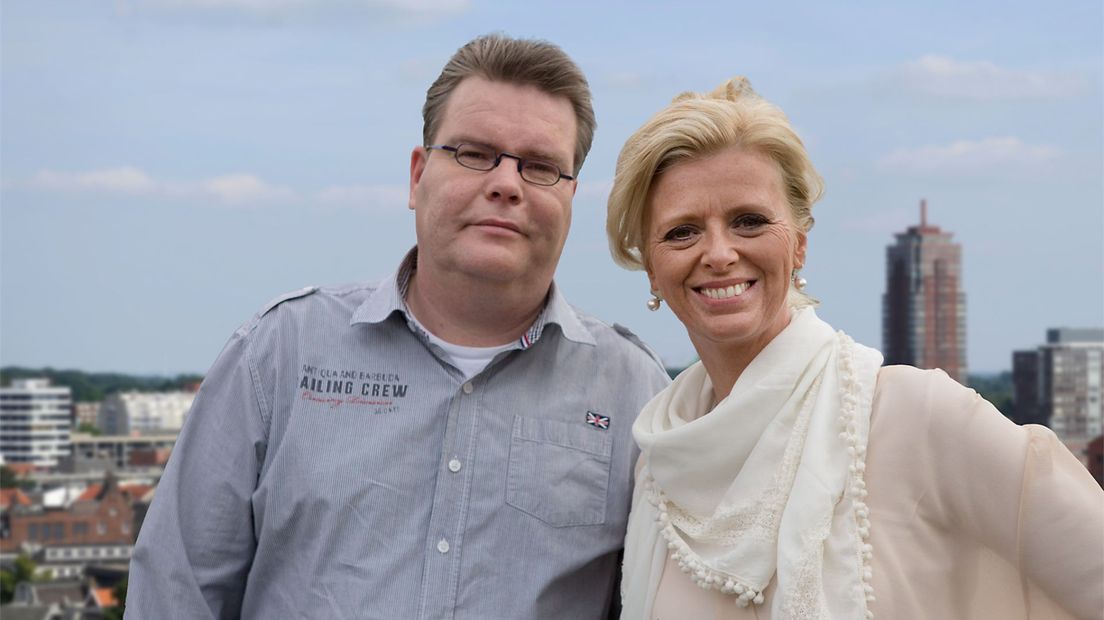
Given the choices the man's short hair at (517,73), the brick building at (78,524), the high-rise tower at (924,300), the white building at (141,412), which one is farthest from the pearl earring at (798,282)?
the white building at (141,412)

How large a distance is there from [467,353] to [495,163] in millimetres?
570

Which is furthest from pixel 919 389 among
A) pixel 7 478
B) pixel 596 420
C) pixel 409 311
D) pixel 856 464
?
pixel 7 478

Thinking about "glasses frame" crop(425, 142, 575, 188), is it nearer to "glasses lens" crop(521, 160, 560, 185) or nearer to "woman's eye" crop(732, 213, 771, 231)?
"glasses lens" crop(521, 160, 560, 185)

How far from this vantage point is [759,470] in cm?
311

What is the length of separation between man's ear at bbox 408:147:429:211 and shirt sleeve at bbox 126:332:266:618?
0.73 meters

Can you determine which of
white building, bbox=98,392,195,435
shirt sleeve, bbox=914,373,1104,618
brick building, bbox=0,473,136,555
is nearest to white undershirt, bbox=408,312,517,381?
shirt sleeve, bbox=914,373,1104,618

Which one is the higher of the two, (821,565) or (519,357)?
(519,357)

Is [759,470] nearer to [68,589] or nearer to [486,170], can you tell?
[486,170]

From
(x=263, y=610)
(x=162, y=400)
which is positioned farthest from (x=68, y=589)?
(x=263, y=610)

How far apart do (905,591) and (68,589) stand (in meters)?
84.4

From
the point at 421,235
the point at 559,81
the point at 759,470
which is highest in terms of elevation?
the point at 559,81

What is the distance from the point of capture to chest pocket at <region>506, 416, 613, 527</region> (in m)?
3.71

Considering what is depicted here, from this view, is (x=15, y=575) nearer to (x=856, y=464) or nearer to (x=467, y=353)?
(x=467, y=353)

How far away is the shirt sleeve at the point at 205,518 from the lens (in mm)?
3750
